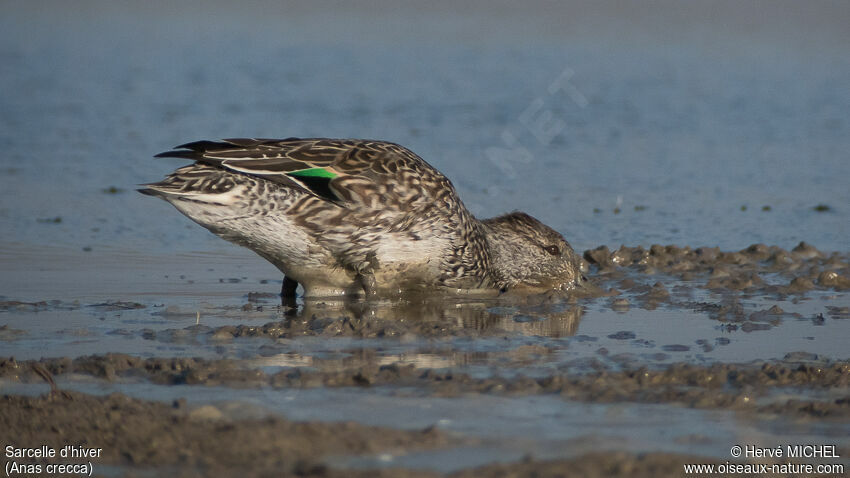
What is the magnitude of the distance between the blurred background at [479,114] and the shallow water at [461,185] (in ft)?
0.17

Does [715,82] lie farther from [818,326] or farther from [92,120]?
[818,326]

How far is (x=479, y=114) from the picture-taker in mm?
15086

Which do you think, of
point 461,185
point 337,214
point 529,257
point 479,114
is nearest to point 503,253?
point 529,257

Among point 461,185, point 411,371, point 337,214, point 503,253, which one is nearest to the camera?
point 411,371

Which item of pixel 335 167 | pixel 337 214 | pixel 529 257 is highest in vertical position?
pixel 335 167

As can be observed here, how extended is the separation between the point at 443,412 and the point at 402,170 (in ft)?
Result: 10.3

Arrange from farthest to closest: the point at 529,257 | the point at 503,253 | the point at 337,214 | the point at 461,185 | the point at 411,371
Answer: the point at 461,185, the point at 529,257, the point at 503,253, the point at 337,214, the point at 411,371

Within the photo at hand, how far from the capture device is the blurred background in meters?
10.7

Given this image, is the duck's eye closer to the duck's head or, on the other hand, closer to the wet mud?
the duck's head

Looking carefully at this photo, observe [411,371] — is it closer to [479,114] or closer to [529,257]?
[529,257]

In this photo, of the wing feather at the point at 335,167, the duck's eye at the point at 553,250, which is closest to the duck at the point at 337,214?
the wing feather at the point at 335,167

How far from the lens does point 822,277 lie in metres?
8.07

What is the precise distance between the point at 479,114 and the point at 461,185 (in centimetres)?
362

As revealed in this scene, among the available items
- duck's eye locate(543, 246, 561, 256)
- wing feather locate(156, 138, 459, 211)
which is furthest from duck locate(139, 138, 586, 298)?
duck's eye locate(543, 246, 561, 256)
